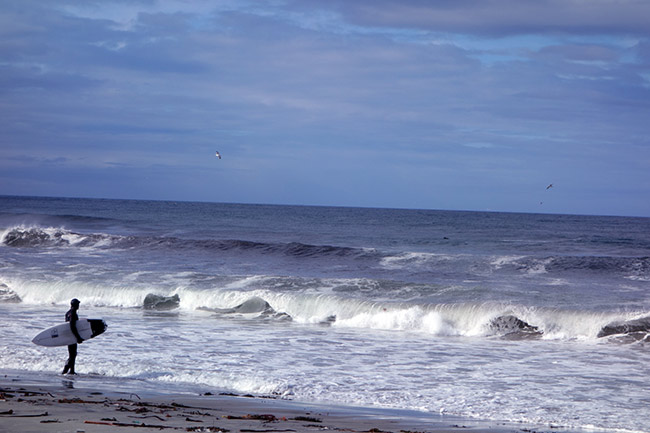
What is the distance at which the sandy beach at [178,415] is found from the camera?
6.69 metres

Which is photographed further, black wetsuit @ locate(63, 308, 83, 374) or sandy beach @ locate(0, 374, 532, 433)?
black wetsuit @ locate(63, 308, 83, 374)

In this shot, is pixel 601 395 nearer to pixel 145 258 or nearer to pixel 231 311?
pixel 231 311

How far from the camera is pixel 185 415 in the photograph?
7500 mm

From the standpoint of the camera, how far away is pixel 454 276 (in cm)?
2522

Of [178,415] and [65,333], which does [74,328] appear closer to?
[65,333]

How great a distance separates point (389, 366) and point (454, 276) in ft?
45.4

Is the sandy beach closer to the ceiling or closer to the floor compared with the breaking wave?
closer to the ceiling

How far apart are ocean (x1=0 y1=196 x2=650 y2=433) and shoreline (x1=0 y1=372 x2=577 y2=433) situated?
580mm

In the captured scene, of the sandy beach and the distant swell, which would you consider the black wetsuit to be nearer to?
the sandy beach

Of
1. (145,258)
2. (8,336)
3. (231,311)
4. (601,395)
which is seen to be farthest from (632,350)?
(145,258)

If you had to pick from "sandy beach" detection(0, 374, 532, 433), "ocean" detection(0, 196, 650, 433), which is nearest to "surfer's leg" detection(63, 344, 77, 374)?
"ocean" detection(0, 196, 650, 433)

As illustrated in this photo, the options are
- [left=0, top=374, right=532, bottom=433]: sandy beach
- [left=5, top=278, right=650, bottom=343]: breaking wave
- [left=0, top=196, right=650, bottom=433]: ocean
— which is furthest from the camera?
[left=5, top=278, right=650, bottom=343]: breaking wave

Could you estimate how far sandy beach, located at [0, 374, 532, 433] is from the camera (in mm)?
6691

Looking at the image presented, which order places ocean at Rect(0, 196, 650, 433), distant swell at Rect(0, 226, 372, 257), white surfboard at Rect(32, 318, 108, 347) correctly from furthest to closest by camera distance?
distant swell at Rect(0, 226, 372, 257) < white surfboard at Rect(32, 318, 108, 347) < ocean at Rect(0, 196, 650, 433)
